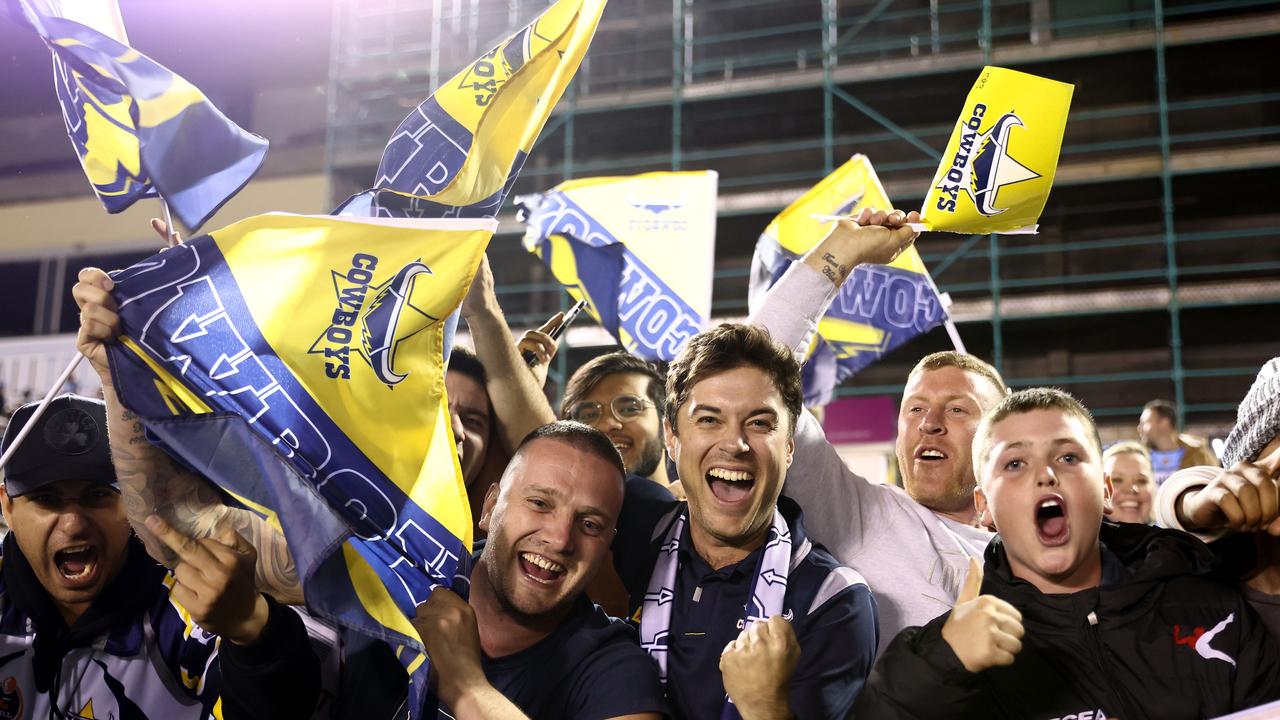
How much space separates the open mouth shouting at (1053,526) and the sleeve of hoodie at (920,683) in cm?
34

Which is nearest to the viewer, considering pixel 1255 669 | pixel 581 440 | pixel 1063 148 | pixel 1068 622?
pixel 1255 669

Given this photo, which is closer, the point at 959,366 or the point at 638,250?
the point at 959,366

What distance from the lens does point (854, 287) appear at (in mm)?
4555

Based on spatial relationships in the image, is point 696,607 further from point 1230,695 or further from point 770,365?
point 1230,695

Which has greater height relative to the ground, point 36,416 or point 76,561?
point 36,416

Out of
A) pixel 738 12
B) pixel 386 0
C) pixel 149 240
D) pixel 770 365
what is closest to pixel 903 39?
pixel 738 12

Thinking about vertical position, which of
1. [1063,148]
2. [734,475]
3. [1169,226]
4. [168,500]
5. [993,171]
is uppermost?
[1063,148]

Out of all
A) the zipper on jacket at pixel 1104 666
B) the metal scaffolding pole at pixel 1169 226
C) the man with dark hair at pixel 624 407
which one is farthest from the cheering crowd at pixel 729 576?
the metal scaffolding pole at pixel 1169 226

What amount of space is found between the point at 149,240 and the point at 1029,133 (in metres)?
16.0

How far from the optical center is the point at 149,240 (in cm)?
1683

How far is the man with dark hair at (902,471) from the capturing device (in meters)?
2.65

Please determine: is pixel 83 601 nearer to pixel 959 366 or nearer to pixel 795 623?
pixel 795 623

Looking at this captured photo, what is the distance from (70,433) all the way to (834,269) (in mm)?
1854

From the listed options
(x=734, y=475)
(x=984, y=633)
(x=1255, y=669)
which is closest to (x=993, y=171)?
(x=734, y=475)
